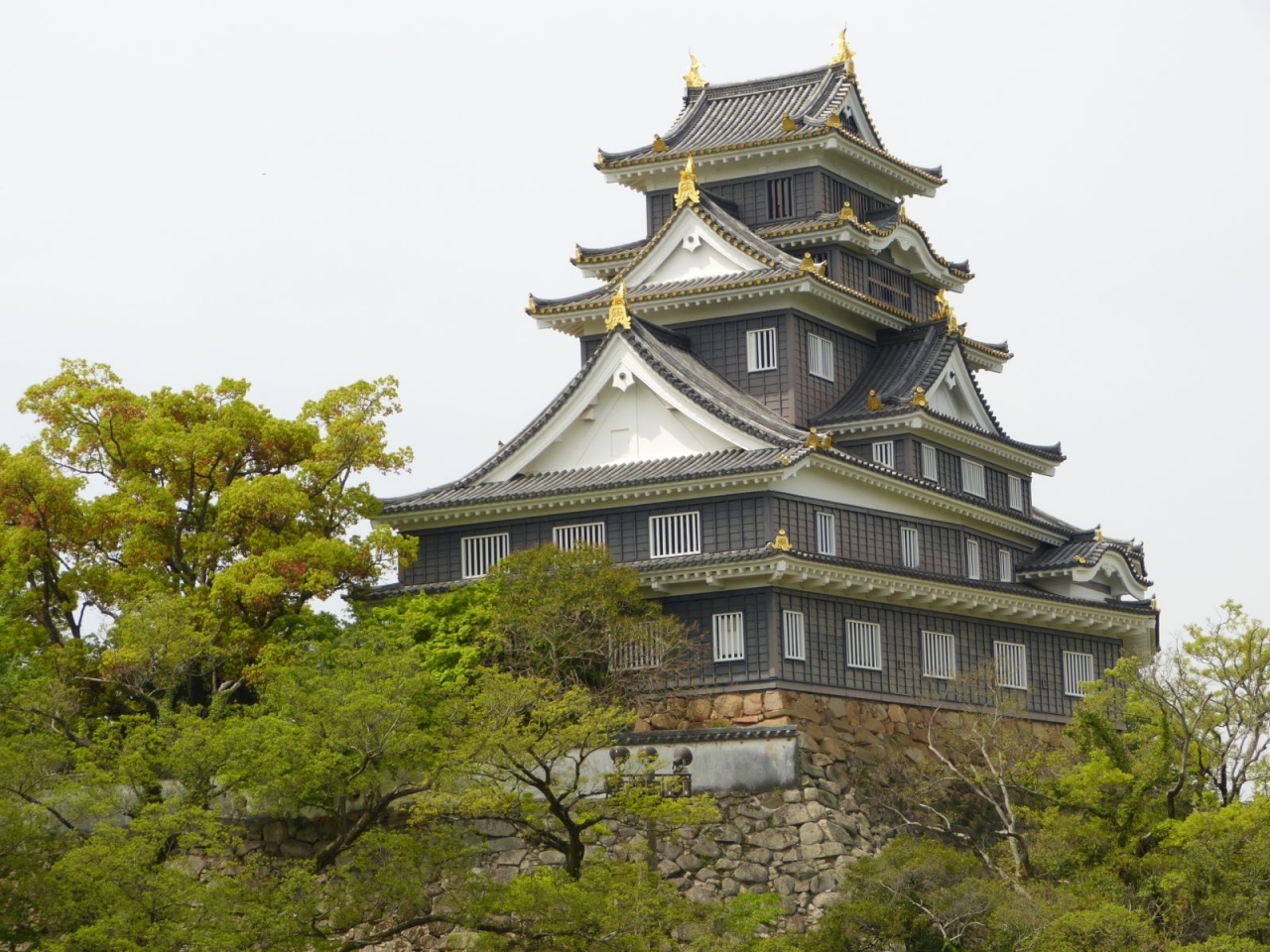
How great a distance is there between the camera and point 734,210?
52344 millimetres

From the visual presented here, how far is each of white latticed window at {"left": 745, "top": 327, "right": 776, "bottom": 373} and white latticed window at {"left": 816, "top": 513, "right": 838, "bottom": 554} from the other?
16.2 feet

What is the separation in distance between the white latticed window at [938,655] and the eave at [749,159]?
11.8m

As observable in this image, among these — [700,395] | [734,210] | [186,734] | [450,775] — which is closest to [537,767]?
[450,775]

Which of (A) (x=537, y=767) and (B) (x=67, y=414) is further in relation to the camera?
(B) (x=67, y=414)

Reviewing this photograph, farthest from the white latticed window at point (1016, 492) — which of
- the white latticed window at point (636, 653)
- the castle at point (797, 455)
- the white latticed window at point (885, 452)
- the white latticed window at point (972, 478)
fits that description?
the white latticed window at point (636, 653)

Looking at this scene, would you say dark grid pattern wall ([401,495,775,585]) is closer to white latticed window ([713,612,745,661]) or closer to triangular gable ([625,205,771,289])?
white latticed window ([713,612,745,661])

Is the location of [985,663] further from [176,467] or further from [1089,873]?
[176,467]

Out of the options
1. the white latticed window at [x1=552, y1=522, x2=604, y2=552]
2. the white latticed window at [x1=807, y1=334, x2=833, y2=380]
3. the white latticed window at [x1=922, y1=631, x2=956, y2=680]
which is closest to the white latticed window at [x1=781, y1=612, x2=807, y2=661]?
the white latticed window at [x1=922, y1=631, x2=956, y2=680]

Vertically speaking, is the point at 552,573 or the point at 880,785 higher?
the point at 552,573

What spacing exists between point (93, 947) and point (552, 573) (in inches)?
453

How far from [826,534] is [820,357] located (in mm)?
6145

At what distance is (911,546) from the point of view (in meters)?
47.0

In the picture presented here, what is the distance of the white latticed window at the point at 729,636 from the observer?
42688 millimetres

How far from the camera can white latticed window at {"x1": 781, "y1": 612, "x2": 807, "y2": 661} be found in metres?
42.6
